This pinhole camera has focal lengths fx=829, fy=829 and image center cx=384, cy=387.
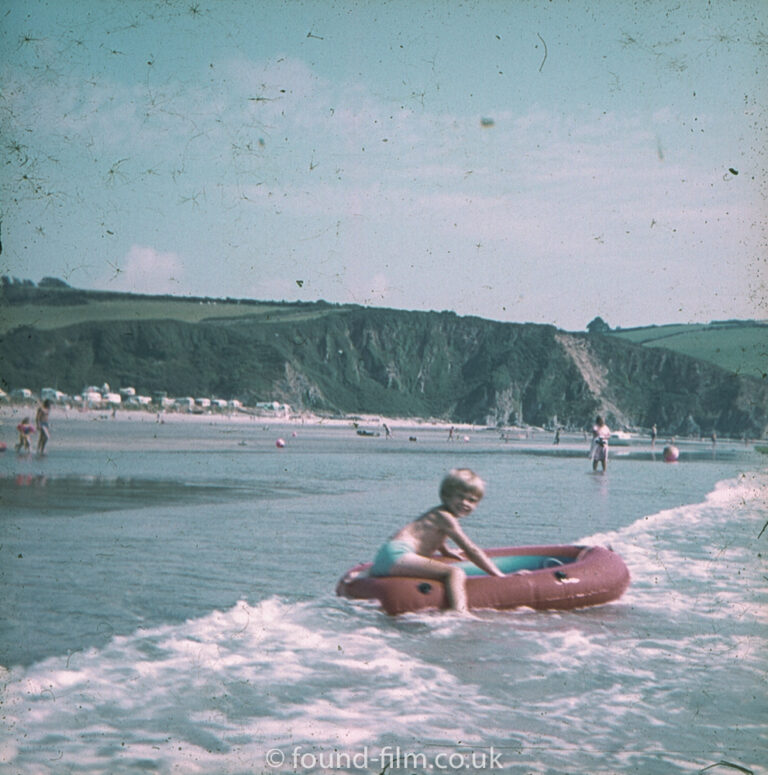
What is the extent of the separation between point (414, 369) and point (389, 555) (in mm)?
121793

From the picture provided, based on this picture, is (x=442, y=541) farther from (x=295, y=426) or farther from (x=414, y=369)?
(x=414, y=369)

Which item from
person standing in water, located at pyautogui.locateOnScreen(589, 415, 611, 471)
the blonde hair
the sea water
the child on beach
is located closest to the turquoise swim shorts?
the sea water

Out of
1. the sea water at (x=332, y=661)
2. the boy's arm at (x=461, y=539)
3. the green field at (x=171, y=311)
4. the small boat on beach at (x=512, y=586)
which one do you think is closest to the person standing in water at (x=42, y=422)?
the sea water at (x=332, y=661)

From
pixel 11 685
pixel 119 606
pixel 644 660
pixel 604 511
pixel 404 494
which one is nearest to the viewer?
pixel 11 685

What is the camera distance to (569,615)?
6.45 m

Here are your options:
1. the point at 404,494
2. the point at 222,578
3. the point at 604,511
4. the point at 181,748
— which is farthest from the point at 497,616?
the point at 404,494

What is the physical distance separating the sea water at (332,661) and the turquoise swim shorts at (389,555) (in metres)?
0.28

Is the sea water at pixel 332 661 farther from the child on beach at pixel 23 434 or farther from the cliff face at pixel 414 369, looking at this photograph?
the cliff face at pixel 414 369

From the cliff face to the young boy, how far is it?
9149 cm

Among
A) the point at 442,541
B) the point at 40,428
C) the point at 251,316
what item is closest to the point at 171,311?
the point at 251,316

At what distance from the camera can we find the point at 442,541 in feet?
21.0

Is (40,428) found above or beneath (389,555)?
above

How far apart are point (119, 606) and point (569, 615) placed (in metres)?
3.40

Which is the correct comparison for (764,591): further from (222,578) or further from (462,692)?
(222,578)
